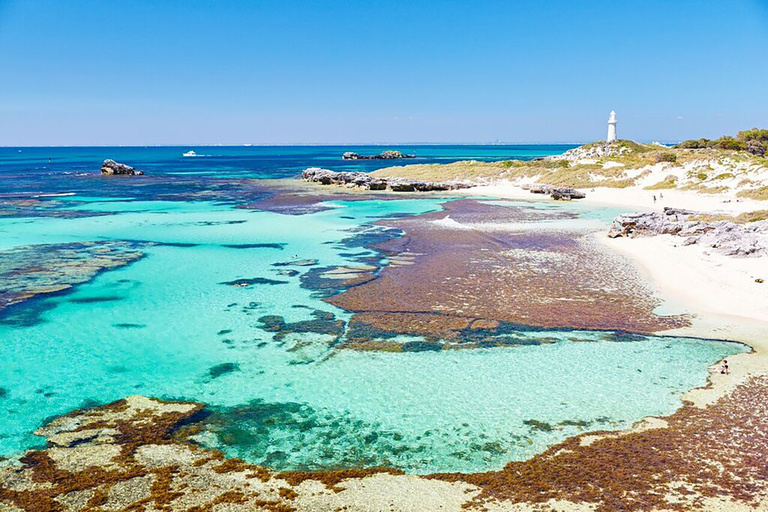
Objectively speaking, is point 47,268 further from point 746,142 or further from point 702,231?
point 746,142

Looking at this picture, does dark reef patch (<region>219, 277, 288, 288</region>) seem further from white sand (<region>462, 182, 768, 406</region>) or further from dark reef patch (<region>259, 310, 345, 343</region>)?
white sand (<region>462, 182, 768, 406</region>)

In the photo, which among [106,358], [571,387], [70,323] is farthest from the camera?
[70,323]

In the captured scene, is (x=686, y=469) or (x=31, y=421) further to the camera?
(x=31, y=421)

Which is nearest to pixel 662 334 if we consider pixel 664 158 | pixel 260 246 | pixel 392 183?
pixel 260 246

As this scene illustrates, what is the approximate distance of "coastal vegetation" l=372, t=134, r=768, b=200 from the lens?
47188 mm

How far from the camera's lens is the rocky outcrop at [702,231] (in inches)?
955

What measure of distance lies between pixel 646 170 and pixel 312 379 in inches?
2151

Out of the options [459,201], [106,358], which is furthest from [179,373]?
[459,201]

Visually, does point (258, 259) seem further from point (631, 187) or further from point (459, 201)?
point (631, 187)

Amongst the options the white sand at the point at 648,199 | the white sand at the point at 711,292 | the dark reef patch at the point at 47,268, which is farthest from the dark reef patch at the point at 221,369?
the white sand at the point at 648,199

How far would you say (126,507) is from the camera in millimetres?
8500

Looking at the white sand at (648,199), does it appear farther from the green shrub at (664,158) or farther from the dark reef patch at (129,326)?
the dark reef patch at (129,326)

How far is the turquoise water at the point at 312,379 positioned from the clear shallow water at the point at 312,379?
4 centimetres

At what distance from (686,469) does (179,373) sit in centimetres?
1154
